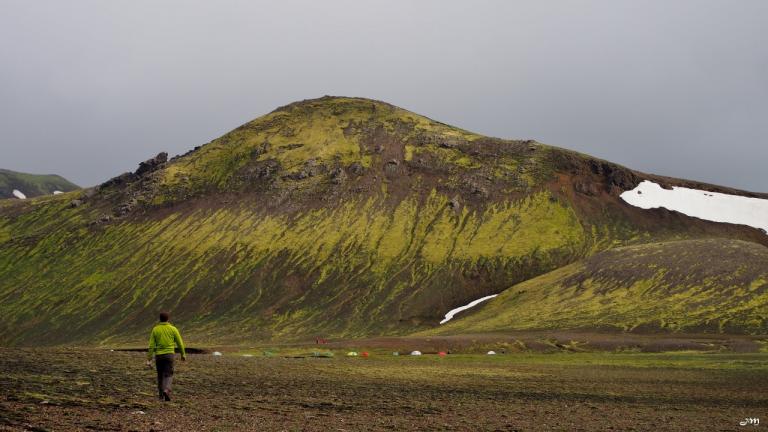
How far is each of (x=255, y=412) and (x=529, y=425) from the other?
9.39 metres

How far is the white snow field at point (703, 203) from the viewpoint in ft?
539

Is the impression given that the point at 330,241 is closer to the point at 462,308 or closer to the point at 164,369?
the point at 462,308

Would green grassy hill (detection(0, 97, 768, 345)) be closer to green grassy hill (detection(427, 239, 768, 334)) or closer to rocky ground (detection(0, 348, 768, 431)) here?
green grassy hill (detection(427, 239, 768, 334))

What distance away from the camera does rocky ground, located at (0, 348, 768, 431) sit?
21.4 m

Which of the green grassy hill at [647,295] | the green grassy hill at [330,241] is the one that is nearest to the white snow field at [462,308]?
the green grassy hill at [330,241]

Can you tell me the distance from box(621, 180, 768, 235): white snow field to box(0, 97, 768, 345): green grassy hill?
3906 millimetres

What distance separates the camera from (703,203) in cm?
17100

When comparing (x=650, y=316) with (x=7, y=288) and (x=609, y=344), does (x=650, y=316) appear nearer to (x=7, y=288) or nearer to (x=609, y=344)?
(x=609, y=344)

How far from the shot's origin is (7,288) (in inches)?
6737

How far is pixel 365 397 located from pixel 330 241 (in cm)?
13202

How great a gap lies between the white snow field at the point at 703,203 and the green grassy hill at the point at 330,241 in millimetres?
3906

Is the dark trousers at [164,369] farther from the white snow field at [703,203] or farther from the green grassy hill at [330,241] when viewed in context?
the white snow field at [703,203]

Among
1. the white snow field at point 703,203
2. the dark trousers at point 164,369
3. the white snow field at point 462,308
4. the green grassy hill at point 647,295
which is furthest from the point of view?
the white snow field at point 703,203

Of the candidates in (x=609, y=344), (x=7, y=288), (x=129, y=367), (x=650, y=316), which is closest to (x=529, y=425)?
(x=129, y=367)
